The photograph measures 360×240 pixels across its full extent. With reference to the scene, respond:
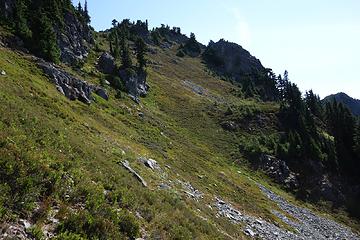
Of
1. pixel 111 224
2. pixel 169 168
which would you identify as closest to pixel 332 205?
pixel 169 168

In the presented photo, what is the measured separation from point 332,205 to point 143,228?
58.6 metres

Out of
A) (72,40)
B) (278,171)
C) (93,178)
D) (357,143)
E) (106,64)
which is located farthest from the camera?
(106,64)

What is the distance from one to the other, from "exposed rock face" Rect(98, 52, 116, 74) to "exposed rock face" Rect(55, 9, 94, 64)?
14.1 ft

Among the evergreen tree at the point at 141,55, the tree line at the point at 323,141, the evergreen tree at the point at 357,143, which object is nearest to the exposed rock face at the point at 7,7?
the evergreen tree at the point at 141,55

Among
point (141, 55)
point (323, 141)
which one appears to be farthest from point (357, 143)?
point (141, 55)

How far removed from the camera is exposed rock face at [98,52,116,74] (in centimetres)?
8494

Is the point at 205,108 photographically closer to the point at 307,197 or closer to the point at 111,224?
the point at 307,197

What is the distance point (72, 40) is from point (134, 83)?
17588 mm

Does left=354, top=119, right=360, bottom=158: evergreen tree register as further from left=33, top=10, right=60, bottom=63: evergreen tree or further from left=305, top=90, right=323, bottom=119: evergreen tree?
left=33, top=10, right=60, bottom=63: evergreen tree

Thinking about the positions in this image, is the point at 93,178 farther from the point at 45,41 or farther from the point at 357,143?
the point at 357,143

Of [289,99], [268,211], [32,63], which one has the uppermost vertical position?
[289,99]

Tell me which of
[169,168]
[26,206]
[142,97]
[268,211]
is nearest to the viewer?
[26,206]

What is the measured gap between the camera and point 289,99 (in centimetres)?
11725

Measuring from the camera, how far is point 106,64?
3391 inches
